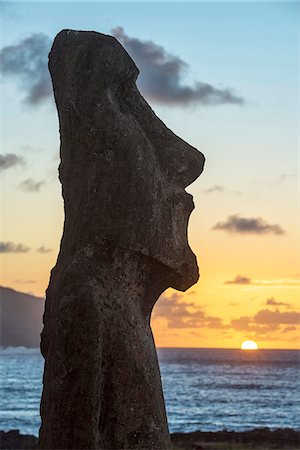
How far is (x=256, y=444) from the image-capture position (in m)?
30.7

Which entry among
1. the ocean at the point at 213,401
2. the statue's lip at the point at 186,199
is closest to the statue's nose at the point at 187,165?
the statue's lip at the point at 186,199

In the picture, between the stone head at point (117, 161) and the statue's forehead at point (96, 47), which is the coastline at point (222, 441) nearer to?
the stone head at point (117, 161)

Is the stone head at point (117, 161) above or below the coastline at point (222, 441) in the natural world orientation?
above

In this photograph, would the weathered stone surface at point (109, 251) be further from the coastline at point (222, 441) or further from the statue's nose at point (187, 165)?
the coastline at point (222, 441)

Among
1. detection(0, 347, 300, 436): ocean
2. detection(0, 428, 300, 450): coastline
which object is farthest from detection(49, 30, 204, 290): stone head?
detection(0, 347, 300, 436): ocean

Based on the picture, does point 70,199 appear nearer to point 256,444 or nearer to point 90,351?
point 90,351

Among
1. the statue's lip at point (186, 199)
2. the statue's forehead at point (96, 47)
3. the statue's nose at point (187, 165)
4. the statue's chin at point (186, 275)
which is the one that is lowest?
the statue's chin at point (186, 275)

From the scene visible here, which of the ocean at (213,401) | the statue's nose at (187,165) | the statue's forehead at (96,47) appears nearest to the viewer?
the statue's forehead at (96,47)

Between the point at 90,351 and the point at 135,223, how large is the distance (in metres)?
0.98

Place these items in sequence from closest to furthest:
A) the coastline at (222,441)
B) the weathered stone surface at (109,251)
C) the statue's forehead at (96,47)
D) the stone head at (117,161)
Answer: the weathered stone surface at (109,251), the stone head at (117,161), the statue's forehead at (96,47), the coastline at (222,441)

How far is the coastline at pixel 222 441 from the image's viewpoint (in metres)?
28.5

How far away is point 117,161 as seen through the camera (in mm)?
6352

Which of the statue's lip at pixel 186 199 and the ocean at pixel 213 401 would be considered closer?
the statue's lip at pixel 186 199

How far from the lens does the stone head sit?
20.7ft
